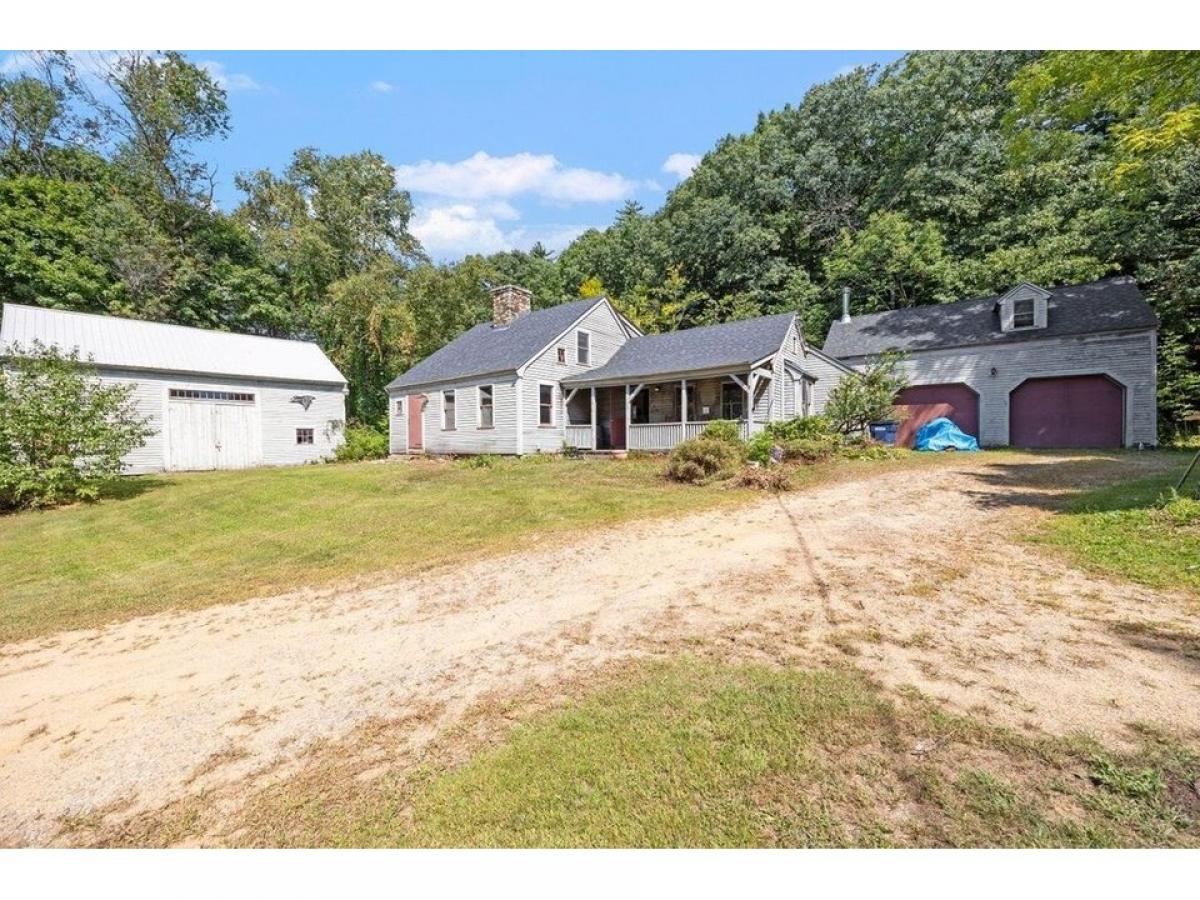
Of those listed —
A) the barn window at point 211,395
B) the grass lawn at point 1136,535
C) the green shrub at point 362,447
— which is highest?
the barn window at point 211,395

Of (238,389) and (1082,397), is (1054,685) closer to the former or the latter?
(1082,397)

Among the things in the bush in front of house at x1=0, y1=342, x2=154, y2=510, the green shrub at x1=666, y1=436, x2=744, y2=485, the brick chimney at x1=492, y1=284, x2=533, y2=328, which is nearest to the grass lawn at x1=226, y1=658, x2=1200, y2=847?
the green shrub at x1=666, y1=436, x2=744, y2=485

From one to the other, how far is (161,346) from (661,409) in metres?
17.4

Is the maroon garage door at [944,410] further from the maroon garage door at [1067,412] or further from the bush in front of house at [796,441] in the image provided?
the bush in front of house at [796,441]

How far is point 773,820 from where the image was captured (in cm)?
205

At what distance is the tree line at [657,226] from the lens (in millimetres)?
21734

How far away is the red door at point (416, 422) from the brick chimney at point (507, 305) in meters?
4.64

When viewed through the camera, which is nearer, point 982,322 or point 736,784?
point 736,784

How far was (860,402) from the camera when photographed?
14156 millimetres

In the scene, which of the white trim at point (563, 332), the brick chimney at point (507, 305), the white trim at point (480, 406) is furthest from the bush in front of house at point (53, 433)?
the brick chimney at point (507, 305)

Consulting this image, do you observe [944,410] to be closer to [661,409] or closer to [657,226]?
[661,409]

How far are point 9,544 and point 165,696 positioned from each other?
8086 mm

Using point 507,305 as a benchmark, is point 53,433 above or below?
below

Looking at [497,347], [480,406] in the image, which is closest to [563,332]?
[497,347]
